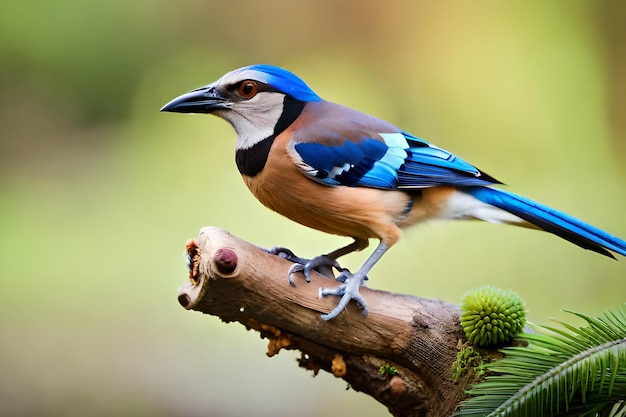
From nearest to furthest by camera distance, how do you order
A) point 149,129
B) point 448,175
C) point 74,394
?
point 448,175 < point 74,394 < point 149,129

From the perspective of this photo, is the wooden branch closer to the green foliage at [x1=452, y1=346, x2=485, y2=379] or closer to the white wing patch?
the green foliage at [x1=452, y1=346, x2=485, y2=379]

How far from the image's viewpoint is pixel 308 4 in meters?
2.60

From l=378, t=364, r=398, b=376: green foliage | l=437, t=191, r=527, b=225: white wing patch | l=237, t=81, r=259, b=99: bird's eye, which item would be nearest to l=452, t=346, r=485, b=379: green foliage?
l=378, t=364, r=398, b=376: green foliage

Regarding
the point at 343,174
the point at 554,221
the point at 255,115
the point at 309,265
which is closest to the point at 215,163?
the point at 255,115

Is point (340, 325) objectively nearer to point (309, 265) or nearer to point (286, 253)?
point (309, 265)

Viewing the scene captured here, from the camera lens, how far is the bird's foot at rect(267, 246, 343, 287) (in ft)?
4.24

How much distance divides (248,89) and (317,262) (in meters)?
0.42

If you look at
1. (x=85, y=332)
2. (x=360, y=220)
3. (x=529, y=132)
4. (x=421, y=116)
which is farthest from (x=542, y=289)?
(x=85, y=332)

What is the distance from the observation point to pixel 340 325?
129 cm

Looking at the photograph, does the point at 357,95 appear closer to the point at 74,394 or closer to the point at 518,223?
the point at 518,223

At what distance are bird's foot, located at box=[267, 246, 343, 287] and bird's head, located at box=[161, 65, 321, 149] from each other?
255 mm

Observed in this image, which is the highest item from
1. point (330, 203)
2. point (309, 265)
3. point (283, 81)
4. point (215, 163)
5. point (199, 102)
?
point (215, 163)

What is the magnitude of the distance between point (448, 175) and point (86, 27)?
1594 millimetres

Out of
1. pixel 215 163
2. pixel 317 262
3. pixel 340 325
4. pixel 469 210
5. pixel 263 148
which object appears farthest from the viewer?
pixel 215 163
